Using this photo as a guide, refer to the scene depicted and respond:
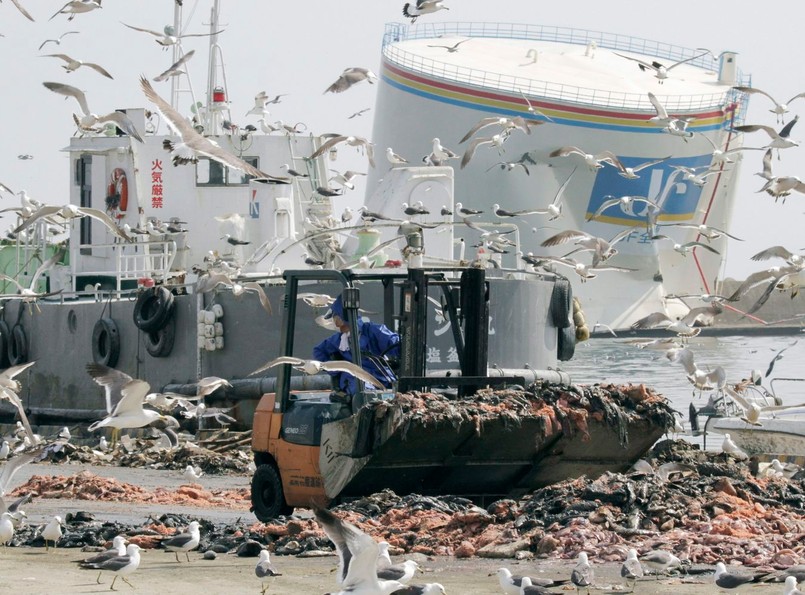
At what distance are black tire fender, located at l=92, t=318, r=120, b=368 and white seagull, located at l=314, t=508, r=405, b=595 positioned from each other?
55.5 feet

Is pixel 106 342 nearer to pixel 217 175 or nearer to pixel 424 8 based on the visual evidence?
pixel 217 175

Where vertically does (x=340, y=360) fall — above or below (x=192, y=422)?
above

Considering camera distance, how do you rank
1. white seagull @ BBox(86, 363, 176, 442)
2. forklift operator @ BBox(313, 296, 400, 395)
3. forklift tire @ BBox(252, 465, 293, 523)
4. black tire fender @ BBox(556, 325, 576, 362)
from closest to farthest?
forklift operator @ BBox(313, 296, 400, 395), forklift tire @ BBox(252, 465, 293, 523), white seagull @ BBox(86, 363, 176, 442), black tire fender @ BBox(556, 325, 576, 362)

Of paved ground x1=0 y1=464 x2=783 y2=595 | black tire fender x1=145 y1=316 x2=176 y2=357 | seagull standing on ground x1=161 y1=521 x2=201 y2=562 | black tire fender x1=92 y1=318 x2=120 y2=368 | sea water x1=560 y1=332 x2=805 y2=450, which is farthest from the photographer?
sea water x1=560 y1=332 x2=805 y2=450

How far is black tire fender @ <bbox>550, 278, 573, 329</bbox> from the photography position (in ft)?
74.1

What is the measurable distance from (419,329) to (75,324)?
614 inches

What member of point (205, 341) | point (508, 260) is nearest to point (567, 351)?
point (205, 341)

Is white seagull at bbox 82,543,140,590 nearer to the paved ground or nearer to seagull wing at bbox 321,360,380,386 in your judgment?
the paved ground

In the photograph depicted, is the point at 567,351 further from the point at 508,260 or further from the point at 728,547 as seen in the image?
the point at 508,260

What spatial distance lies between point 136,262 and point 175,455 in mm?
7482

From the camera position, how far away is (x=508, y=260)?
163ft

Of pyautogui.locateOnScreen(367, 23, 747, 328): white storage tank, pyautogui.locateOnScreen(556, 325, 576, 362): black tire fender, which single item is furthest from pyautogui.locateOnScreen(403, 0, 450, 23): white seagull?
pyautogui.locateOnScreen(367, 23, 747, 328): white storage tank

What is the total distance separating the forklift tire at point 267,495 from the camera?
11.5 m

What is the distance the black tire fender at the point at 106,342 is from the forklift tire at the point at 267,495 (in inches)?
480
